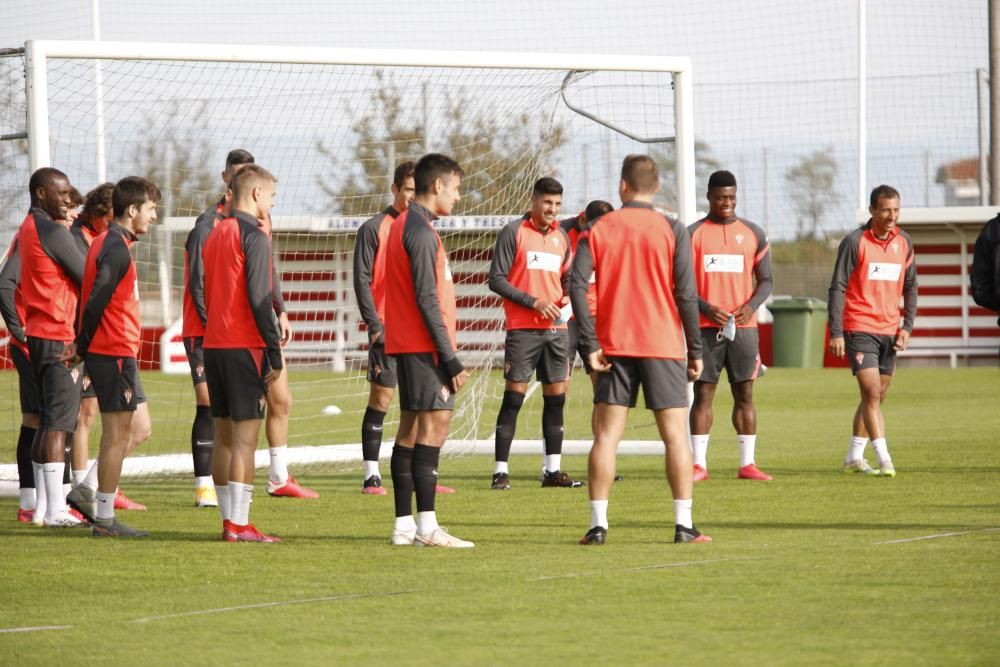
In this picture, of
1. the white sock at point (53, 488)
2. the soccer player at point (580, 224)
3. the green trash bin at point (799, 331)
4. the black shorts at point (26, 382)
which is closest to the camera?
the white sock at point (53, 488)

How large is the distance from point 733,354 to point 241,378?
480 centimetres

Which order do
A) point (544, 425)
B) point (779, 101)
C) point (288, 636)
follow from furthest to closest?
point (779, 101) → point (544, 425) → point (288, 636)

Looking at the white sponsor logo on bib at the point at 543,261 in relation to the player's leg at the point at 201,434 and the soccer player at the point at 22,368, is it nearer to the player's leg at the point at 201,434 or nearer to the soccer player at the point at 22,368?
the player's leg at the point at 201,434

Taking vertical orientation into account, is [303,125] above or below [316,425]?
above

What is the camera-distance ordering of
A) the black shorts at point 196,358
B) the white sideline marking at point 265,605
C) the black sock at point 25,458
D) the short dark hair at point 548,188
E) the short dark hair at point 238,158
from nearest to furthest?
the white sideline marking at point 265,605 < the black sock at point 25,458 < the short dark hair at point 238,158 < the black shorts at point 196,358 < the short dark hair at point 548,188

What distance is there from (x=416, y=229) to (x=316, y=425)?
1109 centimetres

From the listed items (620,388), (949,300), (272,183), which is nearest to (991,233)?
(620,388)

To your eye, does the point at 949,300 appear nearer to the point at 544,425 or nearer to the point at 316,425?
the point at 316,425

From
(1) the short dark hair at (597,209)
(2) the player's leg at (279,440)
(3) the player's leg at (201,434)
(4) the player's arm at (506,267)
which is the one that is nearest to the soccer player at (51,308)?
(3) the player's leg at (201,434)

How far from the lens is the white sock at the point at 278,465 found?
1093 cm

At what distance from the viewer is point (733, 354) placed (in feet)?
38.0

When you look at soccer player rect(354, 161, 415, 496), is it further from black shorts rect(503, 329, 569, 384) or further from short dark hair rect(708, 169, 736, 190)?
short dark hair rect(708, 169, 736, 190)

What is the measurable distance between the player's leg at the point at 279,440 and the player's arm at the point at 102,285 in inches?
85.9

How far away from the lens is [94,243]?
868 cm
